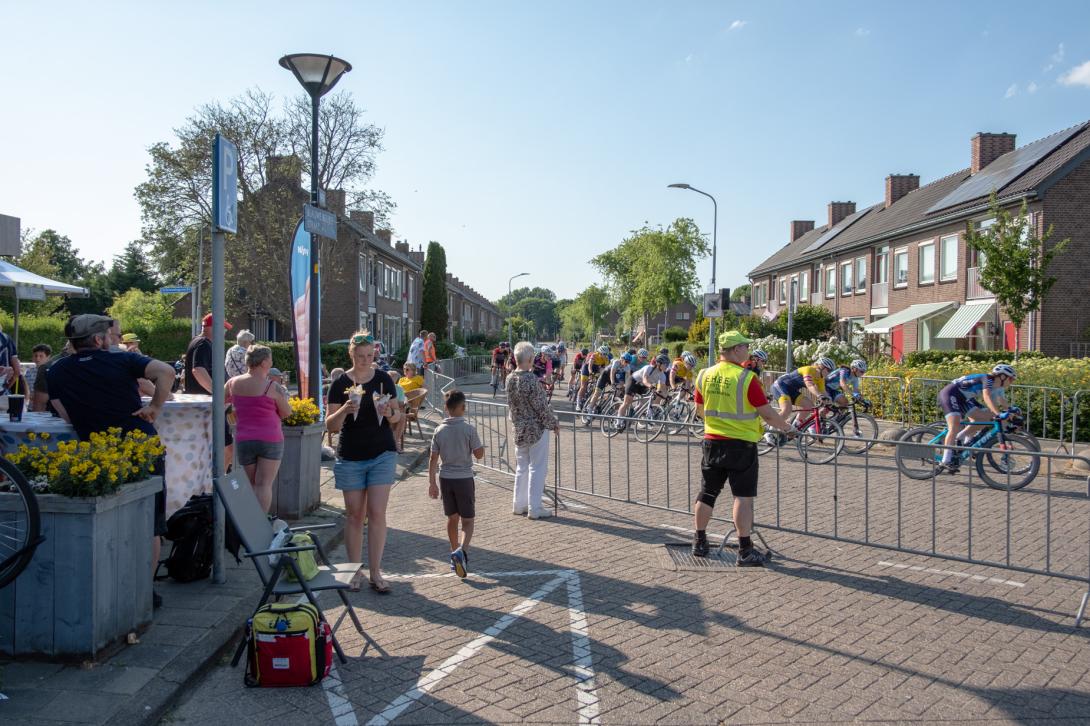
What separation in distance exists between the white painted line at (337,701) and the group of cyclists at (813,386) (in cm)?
442

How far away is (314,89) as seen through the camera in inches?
359

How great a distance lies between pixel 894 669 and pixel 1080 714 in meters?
0.85

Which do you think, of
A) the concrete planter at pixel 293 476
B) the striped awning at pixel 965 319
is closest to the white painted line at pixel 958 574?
the concrete planter at pixel 293 476

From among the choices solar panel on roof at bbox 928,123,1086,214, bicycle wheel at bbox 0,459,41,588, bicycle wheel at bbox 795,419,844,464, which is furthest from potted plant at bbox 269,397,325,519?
solar panel on roof at bbox 928,123,1086,214

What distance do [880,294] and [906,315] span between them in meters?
4.53

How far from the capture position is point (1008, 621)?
5.25 metres

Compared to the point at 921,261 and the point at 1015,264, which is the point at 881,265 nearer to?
the point at 921,261

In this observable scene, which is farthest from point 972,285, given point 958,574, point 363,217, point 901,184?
point 958,574

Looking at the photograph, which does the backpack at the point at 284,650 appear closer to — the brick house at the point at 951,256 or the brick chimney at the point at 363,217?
the brick house at the point at 951,256

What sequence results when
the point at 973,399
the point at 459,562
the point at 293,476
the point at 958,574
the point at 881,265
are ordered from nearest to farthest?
the point at 459,562
the point at 958,574
the point at 293,476
the point at 973,399
the point at 881,265

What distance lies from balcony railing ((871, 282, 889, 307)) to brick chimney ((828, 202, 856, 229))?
41.6ft

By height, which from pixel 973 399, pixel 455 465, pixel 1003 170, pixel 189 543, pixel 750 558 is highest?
pixel 1003 170

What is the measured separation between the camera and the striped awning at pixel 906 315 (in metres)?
30.5

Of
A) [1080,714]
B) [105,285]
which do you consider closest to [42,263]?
[105,285]
